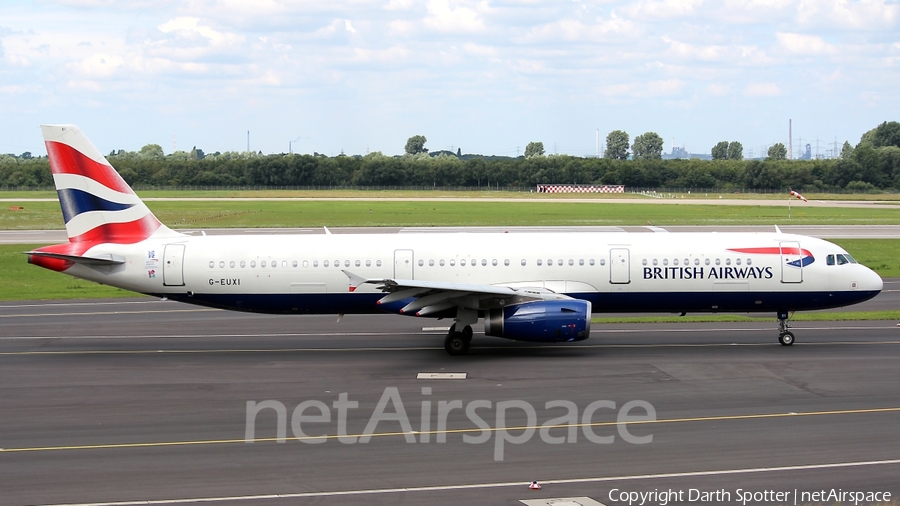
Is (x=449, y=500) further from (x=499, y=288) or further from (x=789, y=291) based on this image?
(x=789, y=291)

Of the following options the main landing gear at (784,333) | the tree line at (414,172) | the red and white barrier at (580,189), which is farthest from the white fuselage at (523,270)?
the tree line at (414,172)

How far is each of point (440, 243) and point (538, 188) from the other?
122 m

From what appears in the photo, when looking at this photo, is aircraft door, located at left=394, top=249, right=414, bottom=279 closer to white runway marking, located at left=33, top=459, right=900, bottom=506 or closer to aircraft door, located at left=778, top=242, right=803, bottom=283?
aircraft door, located at left=778, top=242, right=803, bottom=283

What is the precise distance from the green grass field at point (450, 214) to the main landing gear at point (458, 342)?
4748 centimetres

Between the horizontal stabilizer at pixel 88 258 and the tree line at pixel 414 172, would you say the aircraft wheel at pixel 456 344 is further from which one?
the tree line at pixel 414 172

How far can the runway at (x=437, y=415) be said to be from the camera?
15266mm

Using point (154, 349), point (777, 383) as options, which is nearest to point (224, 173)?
point (154, 349)

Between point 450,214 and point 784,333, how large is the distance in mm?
61650

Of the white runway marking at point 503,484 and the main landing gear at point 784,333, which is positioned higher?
the main landing gear at point 784,333

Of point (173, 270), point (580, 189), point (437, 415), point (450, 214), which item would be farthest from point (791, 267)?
point (580, 189)

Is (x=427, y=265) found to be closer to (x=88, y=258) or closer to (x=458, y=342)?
(x=458, y=342)

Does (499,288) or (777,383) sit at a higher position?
(499,288)

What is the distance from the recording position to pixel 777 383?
2250 cm

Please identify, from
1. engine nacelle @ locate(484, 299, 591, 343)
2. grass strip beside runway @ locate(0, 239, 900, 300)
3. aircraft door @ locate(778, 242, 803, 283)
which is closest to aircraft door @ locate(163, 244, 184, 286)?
engine nacelle @ locate(484, 299, 591, 343)
